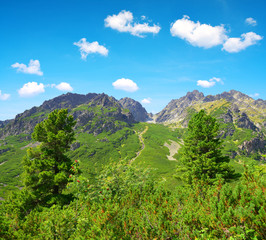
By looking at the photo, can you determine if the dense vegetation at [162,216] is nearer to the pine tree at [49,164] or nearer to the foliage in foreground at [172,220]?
the foliage in foreground at [172,220]

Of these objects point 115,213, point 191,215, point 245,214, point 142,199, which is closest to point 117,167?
point 142,199

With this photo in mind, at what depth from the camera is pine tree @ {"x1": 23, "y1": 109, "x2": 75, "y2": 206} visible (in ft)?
61.7

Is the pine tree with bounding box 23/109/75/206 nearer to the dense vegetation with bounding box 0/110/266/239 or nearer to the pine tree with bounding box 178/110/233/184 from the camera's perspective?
the dense vegetation with bounding box 0/110/266/239

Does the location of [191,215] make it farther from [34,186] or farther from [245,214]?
[34,186]

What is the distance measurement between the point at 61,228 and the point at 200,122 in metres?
24.6

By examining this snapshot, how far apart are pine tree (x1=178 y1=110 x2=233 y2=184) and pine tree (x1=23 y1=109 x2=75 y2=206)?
57.7ft

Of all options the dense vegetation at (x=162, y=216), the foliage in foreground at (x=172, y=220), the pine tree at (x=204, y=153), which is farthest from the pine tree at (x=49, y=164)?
the pine tree at (x=204, y=153)

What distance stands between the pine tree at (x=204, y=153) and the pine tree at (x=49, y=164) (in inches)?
692

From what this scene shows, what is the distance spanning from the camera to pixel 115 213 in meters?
7.15

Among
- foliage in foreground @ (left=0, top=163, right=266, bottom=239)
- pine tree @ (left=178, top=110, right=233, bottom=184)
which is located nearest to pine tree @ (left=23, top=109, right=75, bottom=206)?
foliage in foreground @ (left=0, top=163, right=266, bottom=239)

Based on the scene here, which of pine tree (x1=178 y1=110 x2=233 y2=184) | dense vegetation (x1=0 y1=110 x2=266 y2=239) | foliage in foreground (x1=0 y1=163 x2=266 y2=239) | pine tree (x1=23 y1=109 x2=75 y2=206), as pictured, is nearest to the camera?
foliage in foreground (x1=0 y1=163 x2=266 y2=239)

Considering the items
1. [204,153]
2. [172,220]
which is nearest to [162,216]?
[172,220]

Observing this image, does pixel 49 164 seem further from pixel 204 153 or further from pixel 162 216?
pixel 204 153

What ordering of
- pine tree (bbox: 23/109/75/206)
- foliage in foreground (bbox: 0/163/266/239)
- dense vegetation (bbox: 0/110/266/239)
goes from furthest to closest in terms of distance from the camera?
pine tree (bbox: 23/109/75/206) → dense vegetation (bbox: 0/110/266/239) → foliage in foreground (bbox: 0/163/266/239)
